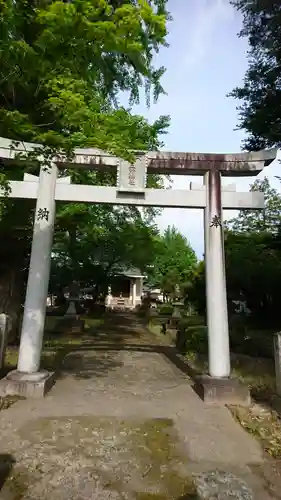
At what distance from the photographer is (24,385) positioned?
244 inches

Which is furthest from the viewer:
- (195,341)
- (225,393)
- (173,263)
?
(173,263)

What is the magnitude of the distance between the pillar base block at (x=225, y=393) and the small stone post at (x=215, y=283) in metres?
0.24

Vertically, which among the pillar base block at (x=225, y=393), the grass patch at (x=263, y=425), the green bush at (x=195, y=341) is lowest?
the grass patch at (x=263, y=425)

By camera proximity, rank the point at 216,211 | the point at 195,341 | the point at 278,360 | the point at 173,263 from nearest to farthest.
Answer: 1. the point at 278,360
2. the point at 216,211
3. the point at 195,341
4. the point at 173,263

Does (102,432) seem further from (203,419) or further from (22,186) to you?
(22,186)

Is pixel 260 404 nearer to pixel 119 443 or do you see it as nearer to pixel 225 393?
pixel 225 393

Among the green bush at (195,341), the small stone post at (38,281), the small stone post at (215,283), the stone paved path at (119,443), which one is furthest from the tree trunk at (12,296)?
the small stone post at (215,283)

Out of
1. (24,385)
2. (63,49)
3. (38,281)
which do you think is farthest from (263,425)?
(63,49)

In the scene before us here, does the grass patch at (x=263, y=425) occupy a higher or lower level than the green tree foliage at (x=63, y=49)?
lower

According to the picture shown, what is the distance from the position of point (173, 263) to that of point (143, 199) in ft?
115

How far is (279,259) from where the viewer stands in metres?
16.5

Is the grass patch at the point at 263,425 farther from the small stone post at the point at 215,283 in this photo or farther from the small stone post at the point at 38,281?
the small stone post at the point at 38,281

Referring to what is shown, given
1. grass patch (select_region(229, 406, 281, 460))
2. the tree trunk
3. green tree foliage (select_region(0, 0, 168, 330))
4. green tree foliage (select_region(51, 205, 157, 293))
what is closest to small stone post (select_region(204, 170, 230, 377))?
grass patch (select_region(229, 406, 281, 460))

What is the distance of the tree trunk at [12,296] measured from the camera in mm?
11392
